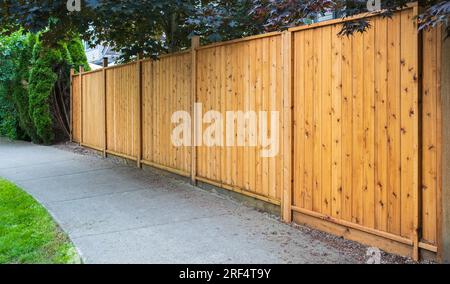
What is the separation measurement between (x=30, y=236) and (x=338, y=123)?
3.32 meters

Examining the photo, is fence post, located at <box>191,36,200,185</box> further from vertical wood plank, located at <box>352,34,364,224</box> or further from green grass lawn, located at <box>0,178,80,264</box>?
vertical wood plank, located at <box>352,34,364,224</box>

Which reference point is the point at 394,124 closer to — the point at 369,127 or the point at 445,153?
the point at 369,127

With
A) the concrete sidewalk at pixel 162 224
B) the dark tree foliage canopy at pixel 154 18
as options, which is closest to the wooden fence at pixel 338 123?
the concrete sidewalk at pixel 162 224

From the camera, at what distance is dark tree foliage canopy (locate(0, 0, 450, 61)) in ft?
19.7

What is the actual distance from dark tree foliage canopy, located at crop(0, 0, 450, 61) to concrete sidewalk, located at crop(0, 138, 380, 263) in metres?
2.27

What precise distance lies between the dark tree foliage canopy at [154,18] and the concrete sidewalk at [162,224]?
7.43 feet

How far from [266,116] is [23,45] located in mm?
10653

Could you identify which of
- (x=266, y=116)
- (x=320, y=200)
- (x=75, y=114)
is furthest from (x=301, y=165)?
(x=75, y=114)

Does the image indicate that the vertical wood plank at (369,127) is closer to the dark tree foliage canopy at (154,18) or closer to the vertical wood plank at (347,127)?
the vertical wood plank at (347,127)

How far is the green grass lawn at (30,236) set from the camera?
4.25 metres

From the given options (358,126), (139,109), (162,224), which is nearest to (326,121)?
(358,126)

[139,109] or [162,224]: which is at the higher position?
[139,109]

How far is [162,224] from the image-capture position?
17.0 ft

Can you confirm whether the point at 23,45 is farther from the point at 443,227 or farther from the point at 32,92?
the point at 443,227
